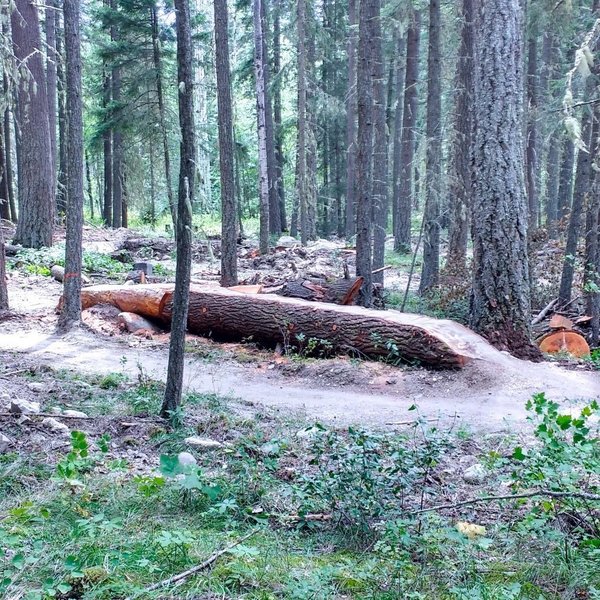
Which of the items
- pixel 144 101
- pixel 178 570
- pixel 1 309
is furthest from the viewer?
pixel 144 101

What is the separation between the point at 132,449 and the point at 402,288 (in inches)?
518

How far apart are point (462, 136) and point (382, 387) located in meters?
8.45

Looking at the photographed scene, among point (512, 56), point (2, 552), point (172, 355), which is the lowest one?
point (2, 552)

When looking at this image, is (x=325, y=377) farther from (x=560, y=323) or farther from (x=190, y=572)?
(x=190, y=572)

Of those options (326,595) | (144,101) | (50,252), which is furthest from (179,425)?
(144,101)

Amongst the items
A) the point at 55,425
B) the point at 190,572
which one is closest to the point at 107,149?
the point at 55,425

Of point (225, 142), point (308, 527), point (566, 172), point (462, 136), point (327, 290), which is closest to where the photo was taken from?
point (308, 527)

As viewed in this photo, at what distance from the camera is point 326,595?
112 inches

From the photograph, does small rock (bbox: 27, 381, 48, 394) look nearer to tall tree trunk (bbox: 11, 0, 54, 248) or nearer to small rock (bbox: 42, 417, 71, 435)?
small rock (bbox: 42, 417, 71, 435)

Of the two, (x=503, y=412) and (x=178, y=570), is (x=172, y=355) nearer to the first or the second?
(x=178, y=570)

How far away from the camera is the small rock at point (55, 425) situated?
17.7 feet

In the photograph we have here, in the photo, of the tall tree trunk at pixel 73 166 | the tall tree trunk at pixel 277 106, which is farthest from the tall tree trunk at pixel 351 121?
the tall tree trunk at pixel 73 166

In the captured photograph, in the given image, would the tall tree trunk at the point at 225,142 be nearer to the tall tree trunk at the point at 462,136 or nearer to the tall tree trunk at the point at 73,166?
the tall tree trunk at the point at 73,166

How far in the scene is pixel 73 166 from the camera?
9.35 metres
